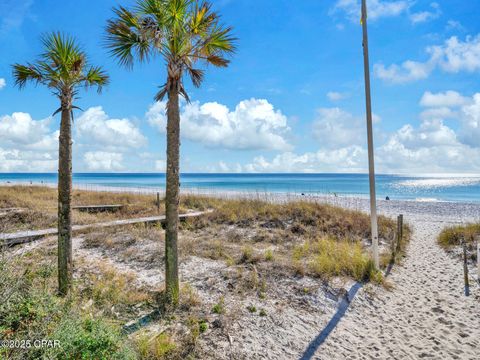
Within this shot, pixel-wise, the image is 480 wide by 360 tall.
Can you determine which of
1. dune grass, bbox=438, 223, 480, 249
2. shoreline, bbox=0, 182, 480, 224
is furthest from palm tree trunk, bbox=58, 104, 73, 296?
shoreline, bbox=0, 182, 480, 224

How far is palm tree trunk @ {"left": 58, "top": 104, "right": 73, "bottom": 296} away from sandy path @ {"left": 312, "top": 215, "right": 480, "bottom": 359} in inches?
193

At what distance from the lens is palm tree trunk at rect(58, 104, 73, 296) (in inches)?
229

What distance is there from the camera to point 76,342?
3738 millimetres

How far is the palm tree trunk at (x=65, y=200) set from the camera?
582 cm

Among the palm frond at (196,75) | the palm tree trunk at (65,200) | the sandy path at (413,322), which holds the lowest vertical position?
the sandy path at (413,322)

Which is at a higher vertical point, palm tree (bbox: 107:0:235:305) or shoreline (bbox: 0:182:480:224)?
palm tree (bbox: 107:0:235:305)

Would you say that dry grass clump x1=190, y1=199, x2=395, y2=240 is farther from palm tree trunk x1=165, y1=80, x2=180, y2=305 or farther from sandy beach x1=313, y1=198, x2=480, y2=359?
palm tree trunk x1=165, y1=80, x2=180, y2=305

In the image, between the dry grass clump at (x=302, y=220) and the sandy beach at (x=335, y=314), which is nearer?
the sandy beach at (x=335, y=314)

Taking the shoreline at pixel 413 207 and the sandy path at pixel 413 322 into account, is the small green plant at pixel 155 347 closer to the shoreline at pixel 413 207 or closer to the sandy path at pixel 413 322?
the sandy path at pixel 413 322

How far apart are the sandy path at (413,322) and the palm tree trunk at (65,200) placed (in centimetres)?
490

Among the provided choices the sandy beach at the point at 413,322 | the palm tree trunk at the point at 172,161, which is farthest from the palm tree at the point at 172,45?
the sandy beach at the point at 413,322

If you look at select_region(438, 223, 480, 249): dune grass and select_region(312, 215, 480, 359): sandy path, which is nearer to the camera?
select_region(312, 215, 480, 359): sandy path

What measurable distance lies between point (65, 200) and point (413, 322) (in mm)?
7393

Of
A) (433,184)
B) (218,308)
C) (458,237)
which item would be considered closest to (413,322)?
(218,308)
